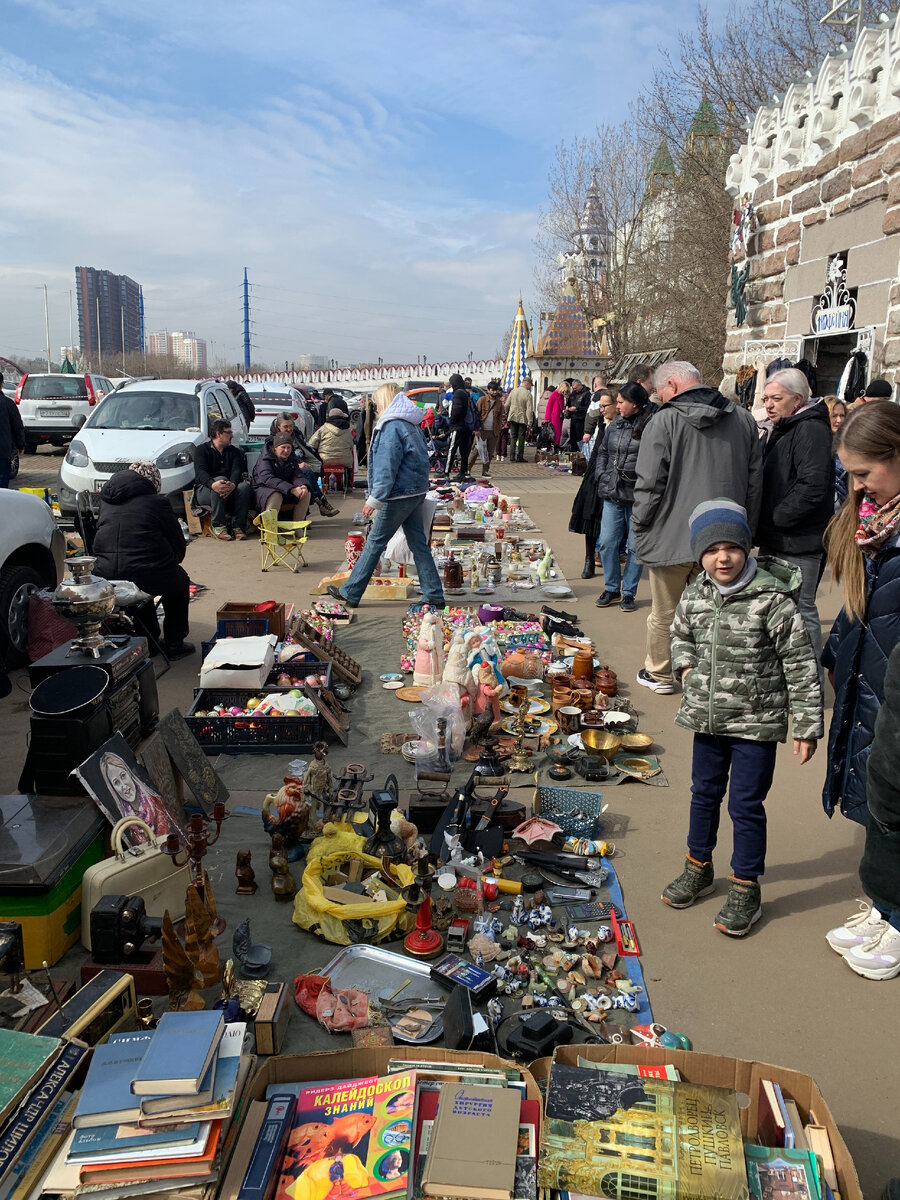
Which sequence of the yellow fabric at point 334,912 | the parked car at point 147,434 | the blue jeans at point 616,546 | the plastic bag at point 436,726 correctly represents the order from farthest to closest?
the parked car at point 147,434 < the blue jeans at point 616,546 < the plastic bag at point 436,726 < the yellow fabric at point 334,912

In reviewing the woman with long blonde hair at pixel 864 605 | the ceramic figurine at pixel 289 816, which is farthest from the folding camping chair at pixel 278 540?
the woman with long blonde hair at pixel 864 605

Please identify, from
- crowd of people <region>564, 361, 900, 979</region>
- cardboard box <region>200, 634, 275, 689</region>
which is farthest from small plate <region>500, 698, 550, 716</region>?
crowd of people <region>564, 361, 900, 979</region>

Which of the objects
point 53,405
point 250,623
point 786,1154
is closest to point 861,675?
point 786,1154

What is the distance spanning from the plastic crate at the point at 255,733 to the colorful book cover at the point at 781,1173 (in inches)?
137

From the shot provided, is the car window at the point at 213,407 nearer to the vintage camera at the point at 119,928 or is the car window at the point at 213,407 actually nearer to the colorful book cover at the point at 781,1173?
the vintage camera at the point at 119,928

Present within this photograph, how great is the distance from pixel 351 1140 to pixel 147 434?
11.1 m

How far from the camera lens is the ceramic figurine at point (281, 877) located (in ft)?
12.3

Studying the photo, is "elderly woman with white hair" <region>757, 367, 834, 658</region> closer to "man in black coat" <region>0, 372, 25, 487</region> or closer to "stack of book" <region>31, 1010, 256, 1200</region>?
"stack of book" <region>31, 1010, 256, 1200</region>

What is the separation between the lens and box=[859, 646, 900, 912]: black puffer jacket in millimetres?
2113

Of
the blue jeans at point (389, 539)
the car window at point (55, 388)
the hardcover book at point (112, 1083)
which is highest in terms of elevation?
the car window at point (55, 388)

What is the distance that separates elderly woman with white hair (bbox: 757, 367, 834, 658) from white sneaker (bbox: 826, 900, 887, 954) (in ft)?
7.78

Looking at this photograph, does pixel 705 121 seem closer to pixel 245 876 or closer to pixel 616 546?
pixel 616 546

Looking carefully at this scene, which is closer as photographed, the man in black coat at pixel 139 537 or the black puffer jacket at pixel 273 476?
the man in black coat at pixel 139 537

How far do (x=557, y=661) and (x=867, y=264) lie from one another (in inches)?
174
